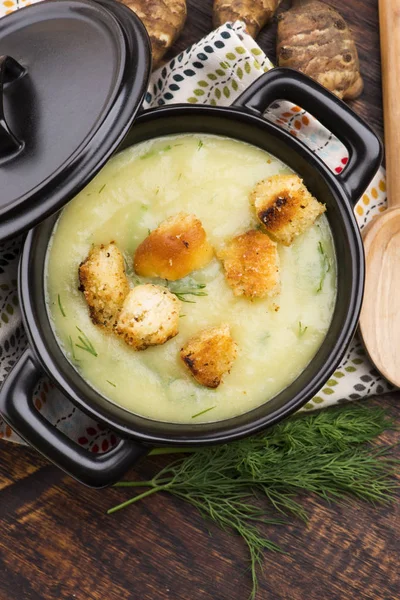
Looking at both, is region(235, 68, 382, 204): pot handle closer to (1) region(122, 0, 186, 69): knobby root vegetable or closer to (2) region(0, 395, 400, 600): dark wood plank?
(1) region(122, 0, 186, 69): knobby root vegetable

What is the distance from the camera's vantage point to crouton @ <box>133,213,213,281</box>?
74.9 inches

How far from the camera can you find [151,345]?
194 centimetres

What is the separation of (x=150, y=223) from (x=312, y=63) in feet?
2.80

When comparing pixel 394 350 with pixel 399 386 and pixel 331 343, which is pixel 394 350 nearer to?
pixel 399 386

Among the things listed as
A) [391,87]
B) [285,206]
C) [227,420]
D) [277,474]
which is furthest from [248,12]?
[277,474]

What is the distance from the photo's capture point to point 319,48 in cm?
240

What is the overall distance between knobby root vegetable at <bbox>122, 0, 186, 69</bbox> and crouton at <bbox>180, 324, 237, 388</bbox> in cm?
104

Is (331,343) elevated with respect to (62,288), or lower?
lower

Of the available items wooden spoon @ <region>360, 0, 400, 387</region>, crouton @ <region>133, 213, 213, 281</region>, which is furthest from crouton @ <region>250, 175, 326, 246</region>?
wooden spoon @ <region>360, 0, 400, 387</region>

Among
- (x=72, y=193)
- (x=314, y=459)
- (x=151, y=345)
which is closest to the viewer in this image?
(x=72, y=193)

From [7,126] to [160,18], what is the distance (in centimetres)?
94

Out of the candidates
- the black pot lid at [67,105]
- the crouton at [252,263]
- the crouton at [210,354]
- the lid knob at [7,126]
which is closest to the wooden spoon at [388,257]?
the crouton at [252,263]

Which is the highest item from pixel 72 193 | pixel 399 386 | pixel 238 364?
pixel 72 193

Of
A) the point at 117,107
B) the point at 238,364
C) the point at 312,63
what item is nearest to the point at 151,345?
the point at 238,364
